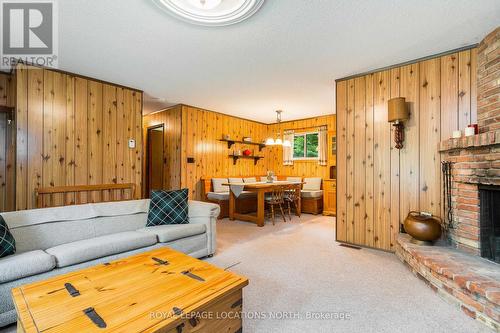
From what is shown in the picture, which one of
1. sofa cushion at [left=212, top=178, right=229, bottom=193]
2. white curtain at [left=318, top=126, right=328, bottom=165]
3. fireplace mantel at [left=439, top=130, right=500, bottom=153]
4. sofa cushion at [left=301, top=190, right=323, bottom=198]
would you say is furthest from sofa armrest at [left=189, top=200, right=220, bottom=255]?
white curtain at [left=318, top=126, right=328, bottom=165]

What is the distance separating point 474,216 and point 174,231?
10.0ft

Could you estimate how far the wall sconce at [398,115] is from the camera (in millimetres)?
2975

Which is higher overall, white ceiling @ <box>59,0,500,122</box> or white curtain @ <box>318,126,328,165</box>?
white ceiling @ <box>59,0,500,122</box>

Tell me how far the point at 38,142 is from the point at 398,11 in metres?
4.34

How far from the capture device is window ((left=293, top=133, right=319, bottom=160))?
6587mm

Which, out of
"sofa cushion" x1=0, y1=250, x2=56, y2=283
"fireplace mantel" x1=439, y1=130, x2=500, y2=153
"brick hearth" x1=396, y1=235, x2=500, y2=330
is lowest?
"brick hearth" x1=396, y1=235, x2=500, y2=330

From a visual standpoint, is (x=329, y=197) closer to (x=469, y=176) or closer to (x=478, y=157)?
(x=469, y=176)

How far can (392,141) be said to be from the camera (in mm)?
3242

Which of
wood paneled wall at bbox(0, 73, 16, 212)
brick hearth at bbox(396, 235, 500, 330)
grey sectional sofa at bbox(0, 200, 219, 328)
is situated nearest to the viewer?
brick hearth at bbox(396, 235, 500, 330)

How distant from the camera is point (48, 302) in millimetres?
1277

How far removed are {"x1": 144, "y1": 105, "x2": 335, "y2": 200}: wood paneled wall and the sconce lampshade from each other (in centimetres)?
316

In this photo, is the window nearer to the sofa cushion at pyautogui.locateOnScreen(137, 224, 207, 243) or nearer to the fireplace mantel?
the fireplace mantel

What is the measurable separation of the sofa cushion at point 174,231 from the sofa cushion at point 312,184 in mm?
3778

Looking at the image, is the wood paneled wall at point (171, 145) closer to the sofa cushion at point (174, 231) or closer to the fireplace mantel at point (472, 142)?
the sofa cushion at point (174, 231)
